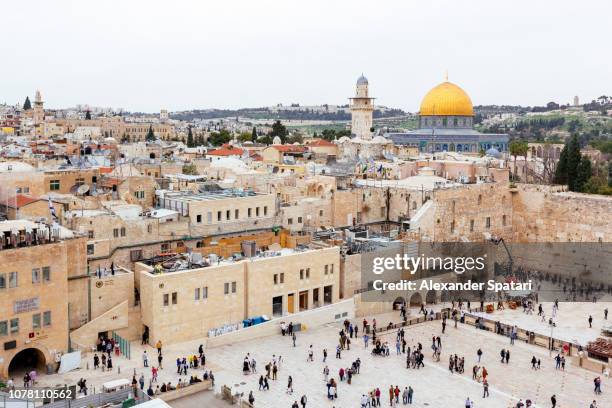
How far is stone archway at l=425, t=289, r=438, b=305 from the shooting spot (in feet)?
118

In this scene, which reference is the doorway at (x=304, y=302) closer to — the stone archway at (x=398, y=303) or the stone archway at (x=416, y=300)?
the stone archway at (x=398, y=303)

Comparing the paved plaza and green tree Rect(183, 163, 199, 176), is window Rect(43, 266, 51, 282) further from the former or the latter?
green tree Rect(183, 163, 199, 176)

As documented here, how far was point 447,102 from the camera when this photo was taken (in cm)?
7219

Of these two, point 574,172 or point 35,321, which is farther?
point 574,172

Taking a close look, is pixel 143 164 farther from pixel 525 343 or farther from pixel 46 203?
pixel 525 343

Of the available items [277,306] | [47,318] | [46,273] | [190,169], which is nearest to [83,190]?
[190,169]

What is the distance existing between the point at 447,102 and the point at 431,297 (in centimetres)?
3983

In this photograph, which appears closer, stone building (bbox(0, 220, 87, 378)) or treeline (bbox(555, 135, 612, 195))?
stone building (bbox(0, 220, 87, 378))

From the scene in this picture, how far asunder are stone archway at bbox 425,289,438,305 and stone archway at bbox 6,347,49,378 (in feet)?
61.5

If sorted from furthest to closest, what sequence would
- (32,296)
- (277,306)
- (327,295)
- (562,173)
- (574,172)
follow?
(562,173) → (574,172) → (327,295) → (277,306) → (32,296)

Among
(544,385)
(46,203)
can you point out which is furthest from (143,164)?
(544,385)

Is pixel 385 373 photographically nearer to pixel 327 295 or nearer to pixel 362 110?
pixel 327 295

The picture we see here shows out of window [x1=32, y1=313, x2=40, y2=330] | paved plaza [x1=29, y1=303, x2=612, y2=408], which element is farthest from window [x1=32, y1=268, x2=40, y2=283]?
paved plaza [x1=29, y1=303, x2=612, y2=408]

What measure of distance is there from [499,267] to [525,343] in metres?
14.4
